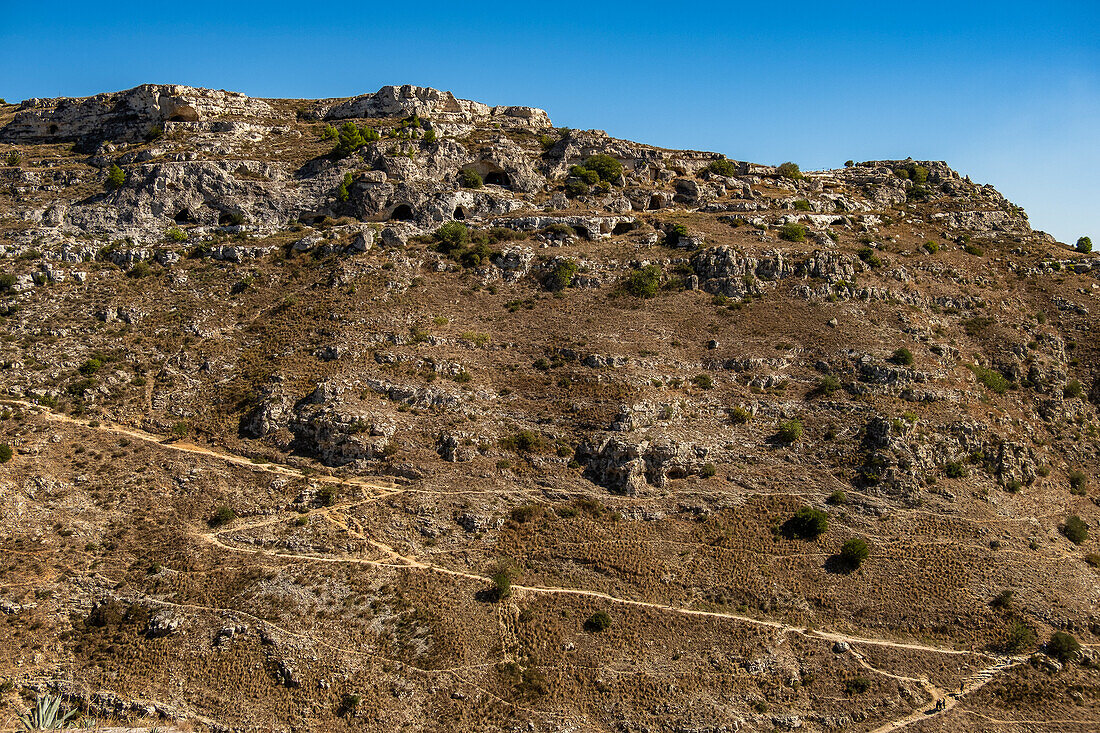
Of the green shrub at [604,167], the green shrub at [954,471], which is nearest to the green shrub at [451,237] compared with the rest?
the green shrub at [604,167]

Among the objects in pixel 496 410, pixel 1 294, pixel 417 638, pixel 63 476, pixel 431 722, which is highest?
pixel 1 294

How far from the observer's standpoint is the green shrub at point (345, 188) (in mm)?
66938

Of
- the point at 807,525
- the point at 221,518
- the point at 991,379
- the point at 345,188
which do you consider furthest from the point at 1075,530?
the point at 345,188

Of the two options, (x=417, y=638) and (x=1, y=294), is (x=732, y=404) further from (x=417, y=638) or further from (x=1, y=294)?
(x=1, y=294)

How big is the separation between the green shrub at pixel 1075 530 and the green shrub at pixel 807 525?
57.0 feet

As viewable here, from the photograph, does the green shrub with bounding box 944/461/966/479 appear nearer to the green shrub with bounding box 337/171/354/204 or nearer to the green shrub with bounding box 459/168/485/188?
the green shrub with bounding box 459/168/485/188

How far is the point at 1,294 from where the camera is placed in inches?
2106

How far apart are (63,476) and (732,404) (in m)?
44.6

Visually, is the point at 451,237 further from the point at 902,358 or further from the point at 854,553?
the point at 854,553

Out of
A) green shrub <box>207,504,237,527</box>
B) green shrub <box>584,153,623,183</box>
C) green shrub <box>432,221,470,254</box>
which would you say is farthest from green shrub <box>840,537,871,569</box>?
green shrub <box>584,153,623,183</box>

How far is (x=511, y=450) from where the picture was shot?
47344 millimetres

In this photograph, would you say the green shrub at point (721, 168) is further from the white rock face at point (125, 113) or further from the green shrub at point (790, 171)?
the white rock face at point (125, 113)

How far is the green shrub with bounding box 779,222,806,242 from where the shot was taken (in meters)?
66.9

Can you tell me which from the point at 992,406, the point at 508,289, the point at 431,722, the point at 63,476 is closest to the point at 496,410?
the point at 508,289
